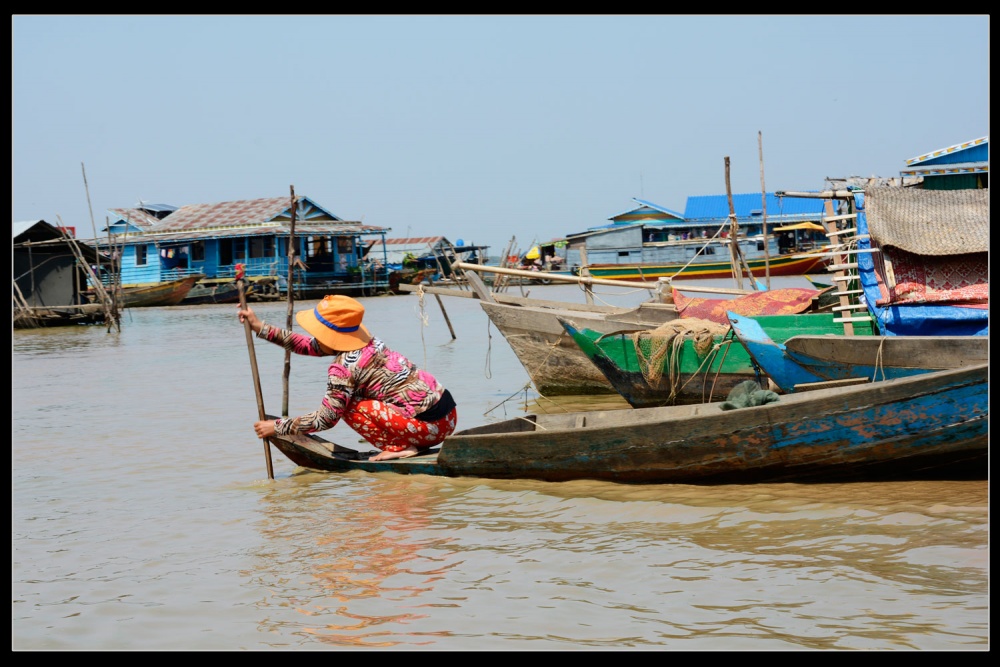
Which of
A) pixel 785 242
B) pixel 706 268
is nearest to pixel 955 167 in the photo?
pixel 706 268

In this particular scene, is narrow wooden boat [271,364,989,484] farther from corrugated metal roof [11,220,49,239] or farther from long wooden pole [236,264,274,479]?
corrugated metal roof [11,220,49,239]

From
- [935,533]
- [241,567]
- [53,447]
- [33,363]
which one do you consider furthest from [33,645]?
[33,363]

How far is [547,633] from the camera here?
3.50 metres

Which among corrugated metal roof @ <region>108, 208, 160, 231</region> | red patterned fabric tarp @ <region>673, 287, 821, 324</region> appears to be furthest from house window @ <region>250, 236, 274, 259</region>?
red patterned fabric tarp @ <region>673, 287, 821, 324</region>

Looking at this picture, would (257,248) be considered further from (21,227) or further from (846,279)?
(846,279)

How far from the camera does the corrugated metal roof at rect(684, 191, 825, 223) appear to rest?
39.0m

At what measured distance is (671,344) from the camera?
27.6ft

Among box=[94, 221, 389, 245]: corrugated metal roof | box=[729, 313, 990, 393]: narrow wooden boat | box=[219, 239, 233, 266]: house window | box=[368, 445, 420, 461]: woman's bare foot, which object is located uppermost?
box=[94, 221, 389, 245]: corrugated metal roof

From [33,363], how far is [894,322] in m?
13.5

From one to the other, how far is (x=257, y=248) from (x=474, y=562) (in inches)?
1245

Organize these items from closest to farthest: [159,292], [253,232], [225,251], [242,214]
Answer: [159,292]
[253,232]
[225,251]
[242,214]

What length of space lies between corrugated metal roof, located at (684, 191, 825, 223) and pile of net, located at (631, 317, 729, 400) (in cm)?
3050

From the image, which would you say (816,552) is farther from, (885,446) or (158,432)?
(158,432)

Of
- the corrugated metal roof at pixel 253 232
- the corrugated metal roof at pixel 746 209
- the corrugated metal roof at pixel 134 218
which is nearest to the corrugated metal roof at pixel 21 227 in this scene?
the corrugated metal roof at pixel 253 232
